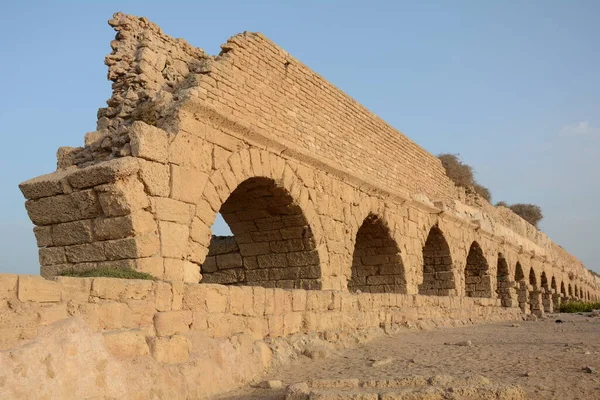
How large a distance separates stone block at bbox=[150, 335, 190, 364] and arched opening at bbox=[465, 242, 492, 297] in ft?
47.2

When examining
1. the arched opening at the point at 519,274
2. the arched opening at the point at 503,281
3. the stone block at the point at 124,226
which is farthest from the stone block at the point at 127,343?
the arched opening at the point at 519,274

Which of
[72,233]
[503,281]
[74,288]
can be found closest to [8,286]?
[74,288]

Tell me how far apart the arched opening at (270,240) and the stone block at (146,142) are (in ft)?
7.69

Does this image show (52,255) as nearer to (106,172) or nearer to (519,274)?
(106,172)

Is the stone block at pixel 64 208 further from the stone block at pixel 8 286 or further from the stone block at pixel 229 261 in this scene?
the stone block at pixel 229 261

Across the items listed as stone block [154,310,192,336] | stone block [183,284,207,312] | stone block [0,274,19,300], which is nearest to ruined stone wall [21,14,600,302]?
stone block [183,284,207,312]

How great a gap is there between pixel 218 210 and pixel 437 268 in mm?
9134

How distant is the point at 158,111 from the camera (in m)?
7.00

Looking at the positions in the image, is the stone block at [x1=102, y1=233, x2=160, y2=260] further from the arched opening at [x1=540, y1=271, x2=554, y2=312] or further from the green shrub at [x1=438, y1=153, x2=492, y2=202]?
the arched opening at [x1=540, y1=271, x2=554, y2=312]

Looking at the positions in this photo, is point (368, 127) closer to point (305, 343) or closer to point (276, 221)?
point (276, 221)

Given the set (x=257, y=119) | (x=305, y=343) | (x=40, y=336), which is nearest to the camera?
(x=40, y=336)

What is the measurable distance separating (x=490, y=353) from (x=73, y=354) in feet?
15.0

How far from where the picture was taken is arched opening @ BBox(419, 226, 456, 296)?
1479cm

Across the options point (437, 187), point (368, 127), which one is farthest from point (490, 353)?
point (437, 187)
